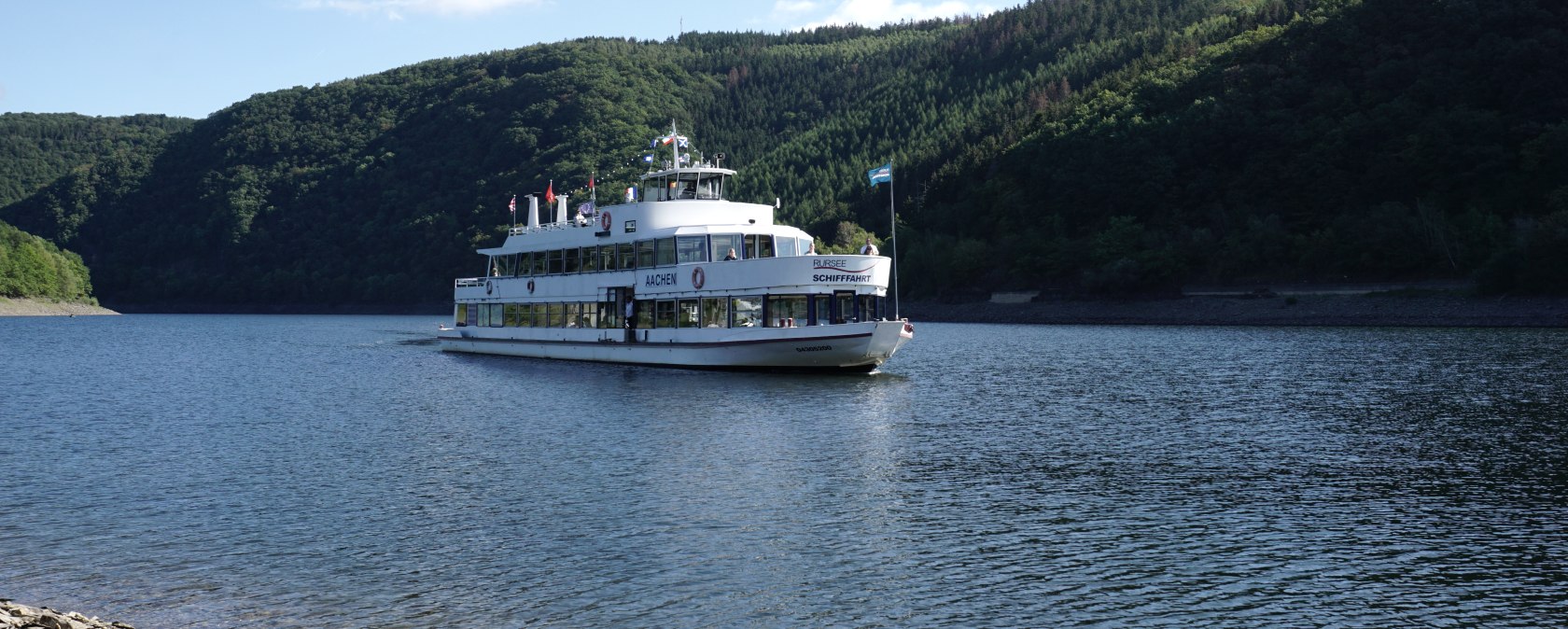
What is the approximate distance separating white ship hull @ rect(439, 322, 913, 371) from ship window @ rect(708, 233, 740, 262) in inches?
134

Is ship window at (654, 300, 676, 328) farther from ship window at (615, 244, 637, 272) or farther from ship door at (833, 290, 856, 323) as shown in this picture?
ship door at (833, 290, 856, 323)

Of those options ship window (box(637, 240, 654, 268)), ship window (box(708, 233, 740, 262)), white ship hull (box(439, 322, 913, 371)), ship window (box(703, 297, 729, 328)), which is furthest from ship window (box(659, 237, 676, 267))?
white ship hull (box(439, 322, 913, 371))

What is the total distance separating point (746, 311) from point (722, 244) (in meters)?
3.36

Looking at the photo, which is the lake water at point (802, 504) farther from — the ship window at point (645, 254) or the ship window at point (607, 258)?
the ship window at point (607, 258)

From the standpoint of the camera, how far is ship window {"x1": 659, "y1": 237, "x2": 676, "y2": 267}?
174 ft

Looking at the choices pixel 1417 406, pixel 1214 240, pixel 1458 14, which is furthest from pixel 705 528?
pixel 1458 14

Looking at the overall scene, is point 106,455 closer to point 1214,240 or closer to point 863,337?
point 863,337

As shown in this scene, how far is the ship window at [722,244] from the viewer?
51.0 meters

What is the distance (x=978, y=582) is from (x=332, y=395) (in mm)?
35490

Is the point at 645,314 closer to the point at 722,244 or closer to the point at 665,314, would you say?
the point at 665,314

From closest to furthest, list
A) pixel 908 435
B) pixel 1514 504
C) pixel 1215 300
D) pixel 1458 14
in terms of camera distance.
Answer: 1. pixel 1514 504
2. pixel 908 435
3. pixel 1215 300
4. pixel 1458 14

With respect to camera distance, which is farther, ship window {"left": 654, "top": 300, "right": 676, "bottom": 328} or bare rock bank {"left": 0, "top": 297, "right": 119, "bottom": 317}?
bare rock bank {"left": 0, "top": 297, "right": 119, "bottom": 317}

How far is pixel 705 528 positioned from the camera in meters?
19.9

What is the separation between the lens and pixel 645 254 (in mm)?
54531
